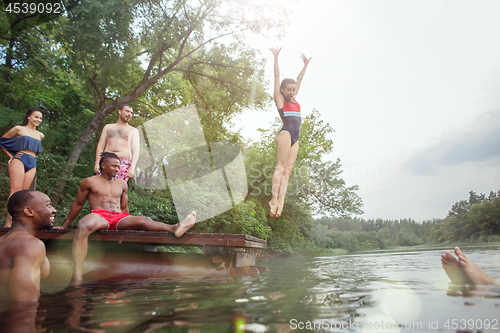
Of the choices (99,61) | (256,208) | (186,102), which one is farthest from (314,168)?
(99,61)

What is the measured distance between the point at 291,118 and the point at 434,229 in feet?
274

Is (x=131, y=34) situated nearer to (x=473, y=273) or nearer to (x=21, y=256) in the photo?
(x=21, y=256)

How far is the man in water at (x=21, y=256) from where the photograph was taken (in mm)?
2145

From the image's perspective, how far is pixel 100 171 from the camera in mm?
4383

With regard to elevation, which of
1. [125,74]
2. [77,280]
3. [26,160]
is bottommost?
[77,280]

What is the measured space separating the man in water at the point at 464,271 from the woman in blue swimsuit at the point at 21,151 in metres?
6.37

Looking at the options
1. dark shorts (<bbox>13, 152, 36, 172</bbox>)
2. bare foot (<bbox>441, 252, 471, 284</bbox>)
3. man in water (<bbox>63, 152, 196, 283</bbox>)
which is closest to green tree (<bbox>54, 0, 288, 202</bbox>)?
dark shorts (<bbox>13, 152, 36, 172</bbox>)

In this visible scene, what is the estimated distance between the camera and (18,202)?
240 cm

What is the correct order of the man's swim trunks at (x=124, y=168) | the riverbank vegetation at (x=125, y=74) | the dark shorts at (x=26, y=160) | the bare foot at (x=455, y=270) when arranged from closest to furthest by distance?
1. the bare foot at (x=455, y=270)
2. the man's swim trunks at (x=124, y=168)
3. the dark shorts at (x=26, y=160)
4. the riverbank vegetation at (x=125, y=74)

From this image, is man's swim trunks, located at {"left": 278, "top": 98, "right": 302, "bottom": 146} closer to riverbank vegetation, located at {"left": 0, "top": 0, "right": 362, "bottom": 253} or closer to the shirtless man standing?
the shirtless man standing

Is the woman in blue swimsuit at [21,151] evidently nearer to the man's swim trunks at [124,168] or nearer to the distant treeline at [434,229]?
the man's swim trunks at [124,168]

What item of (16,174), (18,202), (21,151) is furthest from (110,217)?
(21,151)

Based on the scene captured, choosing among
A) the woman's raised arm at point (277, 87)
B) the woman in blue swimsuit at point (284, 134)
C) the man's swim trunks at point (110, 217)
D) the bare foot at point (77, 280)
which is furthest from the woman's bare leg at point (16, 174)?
the woman's raised arm at point (277, 87)

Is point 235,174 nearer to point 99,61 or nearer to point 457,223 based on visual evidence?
point 99,61
